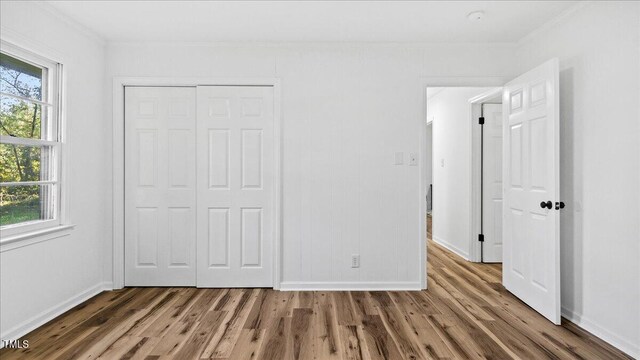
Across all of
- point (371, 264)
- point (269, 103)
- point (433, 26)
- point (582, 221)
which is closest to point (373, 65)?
point (433, 26)

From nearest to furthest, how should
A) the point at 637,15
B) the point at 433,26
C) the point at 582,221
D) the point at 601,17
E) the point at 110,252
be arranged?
1. the point at 637,15
2. the point at 601,17
3. the point at 582,221
4. the point at 433,26
5. the point at 110,252

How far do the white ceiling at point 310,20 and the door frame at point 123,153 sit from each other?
39 cm

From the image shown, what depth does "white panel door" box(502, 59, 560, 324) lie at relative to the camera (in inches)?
103

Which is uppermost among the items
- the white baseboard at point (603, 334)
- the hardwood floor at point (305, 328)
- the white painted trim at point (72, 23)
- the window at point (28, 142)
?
the white painted trim at point (72, 23)

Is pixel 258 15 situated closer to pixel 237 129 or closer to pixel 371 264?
pixel 237 129

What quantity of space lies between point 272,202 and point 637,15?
3.07 metres

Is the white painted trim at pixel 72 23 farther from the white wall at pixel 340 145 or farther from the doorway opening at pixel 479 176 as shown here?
the doorway opening at pixel 479 176

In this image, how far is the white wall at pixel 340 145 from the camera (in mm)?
3416

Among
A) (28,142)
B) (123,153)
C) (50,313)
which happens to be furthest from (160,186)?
(50,313)

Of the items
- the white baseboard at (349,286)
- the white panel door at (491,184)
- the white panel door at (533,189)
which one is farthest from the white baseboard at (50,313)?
the white panel door at (491,184)

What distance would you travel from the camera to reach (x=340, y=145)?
3420 millimetres

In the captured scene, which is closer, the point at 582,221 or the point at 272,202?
the point at 582,221

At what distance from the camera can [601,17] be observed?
244 cm

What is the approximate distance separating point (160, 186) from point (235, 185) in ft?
2.51
